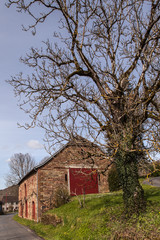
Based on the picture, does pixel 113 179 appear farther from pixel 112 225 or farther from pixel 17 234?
pixel 112 225

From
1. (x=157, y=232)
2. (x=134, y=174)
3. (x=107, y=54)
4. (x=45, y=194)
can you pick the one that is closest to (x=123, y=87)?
(x=107, y=54)

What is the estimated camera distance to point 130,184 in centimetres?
827

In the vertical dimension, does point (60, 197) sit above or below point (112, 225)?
above

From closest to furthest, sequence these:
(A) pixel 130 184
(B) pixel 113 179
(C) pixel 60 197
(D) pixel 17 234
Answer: (A) pixel 130 184 < (D) pixel 17 234 < (C) pixel 60 197 < (B) pixel 113 179

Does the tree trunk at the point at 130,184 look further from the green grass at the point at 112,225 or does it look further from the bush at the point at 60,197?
the bush at the point at 60,197

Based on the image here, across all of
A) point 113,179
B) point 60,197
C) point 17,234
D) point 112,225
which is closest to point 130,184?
point 112,225

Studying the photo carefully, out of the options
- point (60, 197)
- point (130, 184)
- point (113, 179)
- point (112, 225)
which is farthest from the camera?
point (113, 179)

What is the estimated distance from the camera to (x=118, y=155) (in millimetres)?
8836

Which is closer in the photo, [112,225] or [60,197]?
[112,225]

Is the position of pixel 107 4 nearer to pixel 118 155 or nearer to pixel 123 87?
pixel 123 87

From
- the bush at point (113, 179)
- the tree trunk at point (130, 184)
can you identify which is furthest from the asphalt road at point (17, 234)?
the bush at point (113, 179)

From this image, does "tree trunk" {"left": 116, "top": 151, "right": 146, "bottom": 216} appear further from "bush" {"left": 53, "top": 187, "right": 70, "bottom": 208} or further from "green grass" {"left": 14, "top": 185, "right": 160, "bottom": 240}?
"bush" {"left": 53, "top": 187, "right": 70, "bottom": 208}

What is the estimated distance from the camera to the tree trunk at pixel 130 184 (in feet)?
26.0

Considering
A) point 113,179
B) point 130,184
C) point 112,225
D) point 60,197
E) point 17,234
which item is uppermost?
point 130,184
